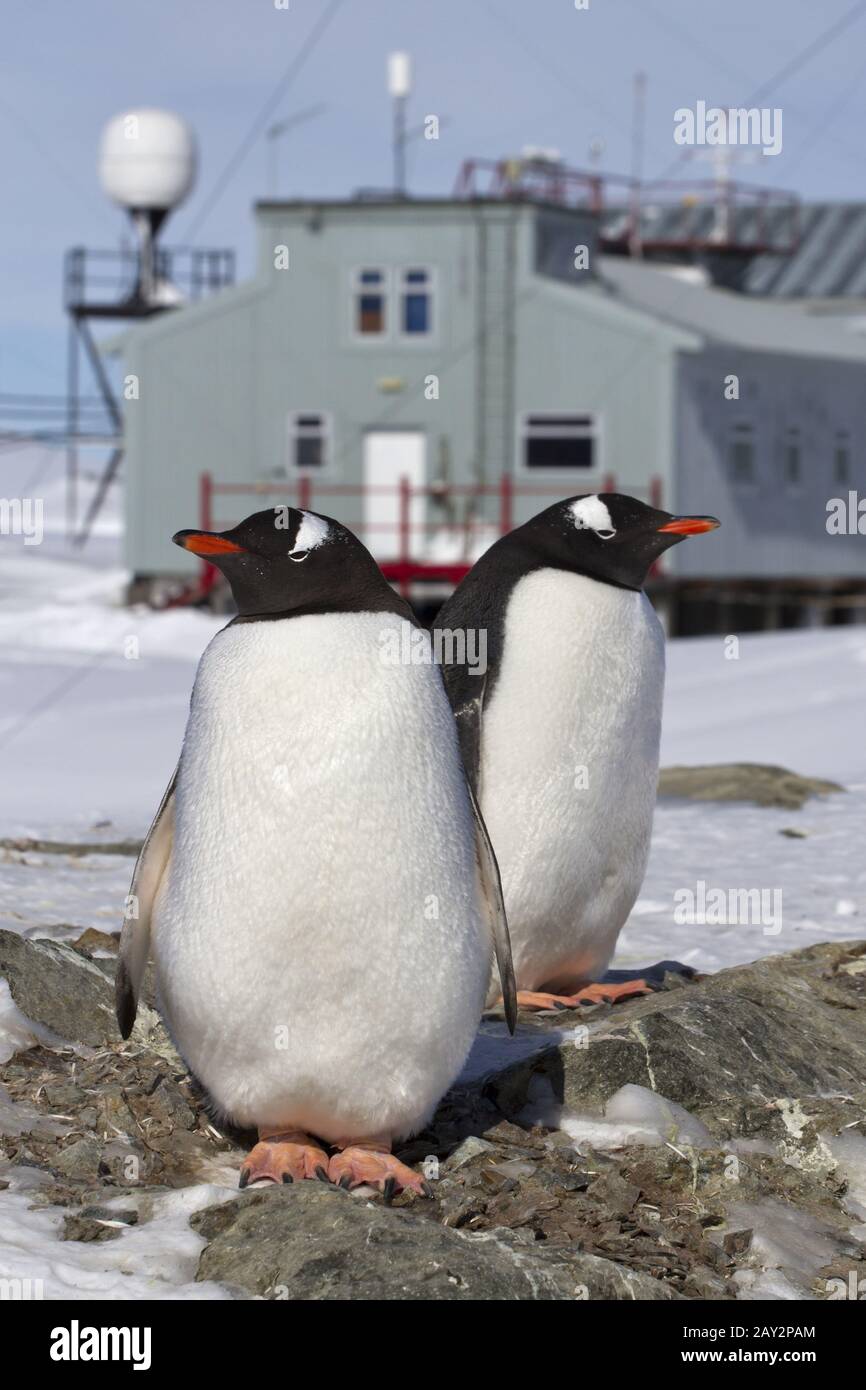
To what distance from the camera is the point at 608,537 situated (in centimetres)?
523

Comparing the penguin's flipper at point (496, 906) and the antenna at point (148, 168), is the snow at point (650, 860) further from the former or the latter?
the antenna at point (148, 168)

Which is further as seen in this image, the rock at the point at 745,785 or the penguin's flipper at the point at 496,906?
the rock at the point at 745,785

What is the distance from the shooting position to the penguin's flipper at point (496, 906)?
4.05m

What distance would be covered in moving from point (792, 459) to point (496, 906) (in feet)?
72.1

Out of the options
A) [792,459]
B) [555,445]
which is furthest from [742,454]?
[555,445]

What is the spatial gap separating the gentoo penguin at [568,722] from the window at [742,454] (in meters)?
19.0

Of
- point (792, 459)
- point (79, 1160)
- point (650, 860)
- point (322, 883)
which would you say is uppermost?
point (792, 459)

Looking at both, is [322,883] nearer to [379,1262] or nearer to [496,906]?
[496,906]

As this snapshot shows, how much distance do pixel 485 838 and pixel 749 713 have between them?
9877 millimetres

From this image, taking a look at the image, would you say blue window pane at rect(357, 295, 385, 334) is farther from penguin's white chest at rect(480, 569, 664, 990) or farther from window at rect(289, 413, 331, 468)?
penguin's white chest at rect(480, 569, 664, 990)

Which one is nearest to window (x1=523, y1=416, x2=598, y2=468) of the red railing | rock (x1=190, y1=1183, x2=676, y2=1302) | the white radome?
the red railing

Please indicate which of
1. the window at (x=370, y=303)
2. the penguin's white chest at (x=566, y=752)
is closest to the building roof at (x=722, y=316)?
the window at (x=370, y=303)

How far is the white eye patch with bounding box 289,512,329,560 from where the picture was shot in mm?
3826
